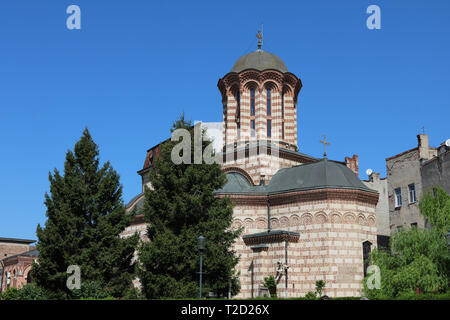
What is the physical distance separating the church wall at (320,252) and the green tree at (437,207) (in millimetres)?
2855

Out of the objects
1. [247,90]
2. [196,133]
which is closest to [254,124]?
[247,90]

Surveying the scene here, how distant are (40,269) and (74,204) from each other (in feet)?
11.0

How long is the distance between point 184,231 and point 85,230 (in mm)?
5724

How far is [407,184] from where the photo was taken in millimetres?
32531

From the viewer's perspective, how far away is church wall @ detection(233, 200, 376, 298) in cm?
2506

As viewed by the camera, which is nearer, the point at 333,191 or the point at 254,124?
the point at 333,191

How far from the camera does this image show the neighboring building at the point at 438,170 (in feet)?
96.0

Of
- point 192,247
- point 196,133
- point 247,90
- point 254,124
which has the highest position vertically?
point 247,90

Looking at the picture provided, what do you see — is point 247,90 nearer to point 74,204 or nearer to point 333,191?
point 333,191

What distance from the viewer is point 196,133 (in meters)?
22.6

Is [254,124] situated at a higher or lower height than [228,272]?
higher

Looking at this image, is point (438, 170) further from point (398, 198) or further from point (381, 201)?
point (381, 201)

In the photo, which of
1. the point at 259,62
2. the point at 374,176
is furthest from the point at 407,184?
the point at 259,62
